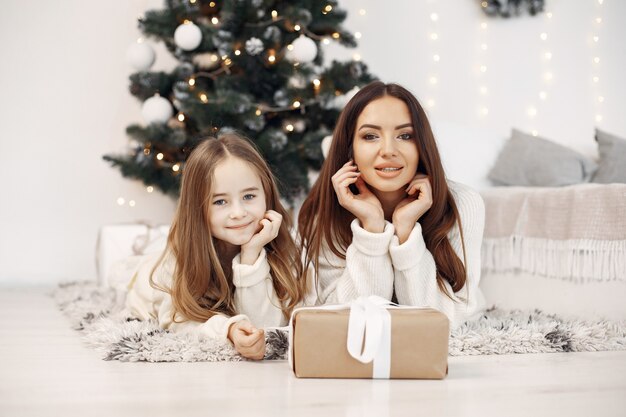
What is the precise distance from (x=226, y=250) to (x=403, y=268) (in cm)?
42

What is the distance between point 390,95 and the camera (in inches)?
71.4

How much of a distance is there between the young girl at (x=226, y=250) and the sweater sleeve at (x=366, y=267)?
0.11 m

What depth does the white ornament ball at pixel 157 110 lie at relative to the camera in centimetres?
324

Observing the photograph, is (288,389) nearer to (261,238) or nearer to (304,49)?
(261,238)

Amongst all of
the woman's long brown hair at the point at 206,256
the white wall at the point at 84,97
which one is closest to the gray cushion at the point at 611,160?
the white wall at the point at 84,97

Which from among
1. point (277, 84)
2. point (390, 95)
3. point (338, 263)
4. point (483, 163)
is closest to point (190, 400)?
point (338, 263)

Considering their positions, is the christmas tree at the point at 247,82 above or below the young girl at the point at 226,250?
above

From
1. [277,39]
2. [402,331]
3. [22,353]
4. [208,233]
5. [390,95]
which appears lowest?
[22,353]

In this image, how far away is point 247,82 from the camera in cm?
327

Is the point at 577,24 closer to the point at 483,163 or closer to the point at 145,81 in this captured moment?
the point at 483,163

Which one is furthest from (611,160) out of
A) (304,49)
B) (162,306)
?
(162,306)

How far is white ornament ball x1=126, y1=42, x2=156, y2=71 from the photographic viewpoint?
10.9ft

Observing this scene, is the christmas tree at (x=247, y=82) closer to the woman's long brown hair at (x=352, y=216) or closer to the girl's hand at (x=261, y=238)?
the woman's long brown hair at (x=352, y=216)

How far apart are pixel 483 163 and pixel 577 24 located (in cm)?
161
